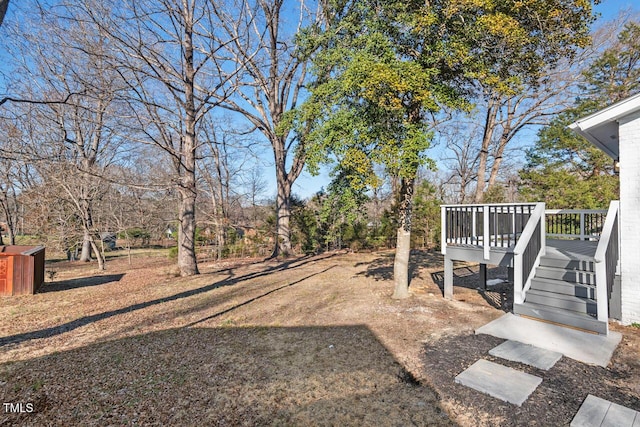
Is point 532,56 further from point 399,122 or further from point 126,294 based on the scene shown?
point 126,294

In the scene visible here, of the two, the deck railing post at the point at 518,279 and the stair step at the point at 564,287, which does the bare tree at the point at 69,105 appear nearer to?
the deck railing post at the point at 518,279

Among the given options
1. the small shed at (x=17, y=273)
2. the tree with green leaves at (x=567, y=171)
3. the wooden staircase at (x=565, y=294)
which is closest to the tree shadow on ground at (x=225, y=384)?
the wooden staircase at (x=565, y=294)

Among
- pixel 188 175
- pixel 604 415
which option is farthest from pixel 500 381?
pixel 188 175

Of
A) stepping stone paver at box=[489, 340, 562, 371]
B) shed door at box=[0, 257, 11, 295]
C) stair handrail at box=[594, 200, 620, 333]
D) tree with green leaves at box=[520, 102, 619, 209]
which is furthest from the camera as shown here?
tree with green leaves at box=[520, 102, 619, 209]

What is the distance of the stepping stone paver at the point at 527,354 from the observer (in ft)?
11.8

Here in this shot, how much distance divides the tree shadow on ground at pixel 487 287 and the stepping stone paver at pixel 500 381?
9.11 feet

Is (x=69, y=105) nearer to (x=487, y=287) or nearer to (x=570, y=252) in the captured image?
(x=487, y=287)

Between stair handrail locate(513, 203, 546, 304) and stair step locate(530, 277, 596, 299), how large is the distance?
123mm

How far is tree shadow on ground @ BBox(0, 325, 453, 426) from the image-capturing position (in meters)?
2.81

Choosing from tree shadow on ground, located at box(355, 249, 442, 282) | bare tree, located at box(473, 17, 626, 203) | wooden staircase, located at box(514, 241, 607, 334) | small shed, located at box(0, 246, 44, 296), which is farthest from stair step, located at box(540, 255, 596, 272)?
small shed, located at box(0, 246, 44, 296)

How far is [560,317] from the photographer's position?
4.50 metres

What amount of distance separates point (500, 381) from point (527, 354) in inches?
35.7

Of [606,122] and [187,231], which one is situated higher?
[606,122]

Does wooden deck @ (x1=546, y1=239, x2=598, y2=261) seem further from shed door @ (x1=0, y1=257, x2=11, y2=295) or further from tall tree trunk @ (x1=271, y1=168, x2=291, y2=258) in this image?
shed door @ (x1=0, y1=257, x2=11, y2=295)
